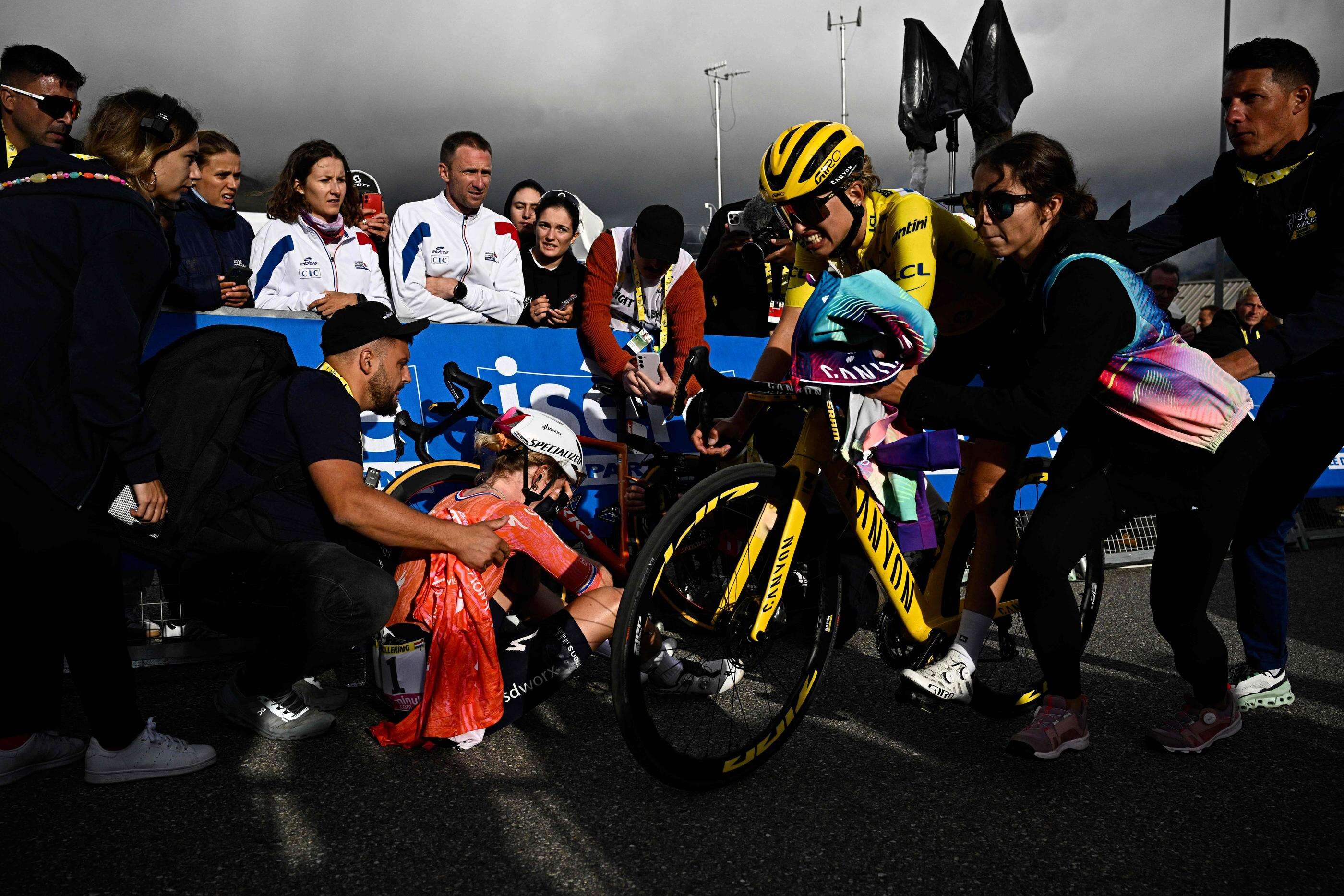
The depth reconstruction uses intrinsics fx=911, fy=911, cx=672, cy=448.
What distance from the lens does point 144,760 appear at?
288 centimetres

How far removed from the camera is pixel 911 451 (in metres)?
2.87

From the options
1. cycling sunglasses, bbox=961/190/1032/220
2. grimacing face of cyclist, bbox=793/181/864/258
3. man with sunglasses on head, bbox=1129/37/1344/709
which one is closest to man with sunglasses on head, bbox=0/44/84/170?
grimacing face of cyclist, bbox=793/181/864/258

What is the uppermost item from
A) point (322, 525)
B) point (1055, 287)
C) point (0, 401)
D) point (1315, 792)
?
point (1055, 287)

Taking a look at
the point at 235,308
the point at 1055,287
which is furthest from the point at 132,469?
the point at 1055,287

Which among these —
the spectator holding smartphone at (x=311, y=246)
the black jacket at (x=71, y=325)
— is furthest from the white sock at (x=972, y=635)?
the spectator holding smartphone at (x=311, y=246)

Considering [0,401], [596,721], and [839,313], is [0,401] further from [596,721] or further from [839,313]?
[839,313]

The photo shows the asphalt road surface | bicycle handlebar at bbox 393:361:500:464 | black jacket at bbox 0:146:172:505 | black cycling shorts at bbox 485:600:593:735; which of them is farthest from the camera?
bicycle handlebar at bbox 393:361:500:464

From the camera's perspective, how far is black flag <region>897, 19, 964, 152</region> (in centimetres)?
1005

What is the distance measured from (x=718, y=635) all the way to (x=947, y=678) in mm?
838

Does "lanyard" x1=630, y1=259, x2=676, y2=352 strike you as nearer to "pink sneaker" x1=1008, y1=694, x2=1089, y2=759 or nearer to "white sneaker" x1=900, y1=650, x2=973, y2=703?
"white sneaker" x1=900, y1=650, x2=973, y2=703

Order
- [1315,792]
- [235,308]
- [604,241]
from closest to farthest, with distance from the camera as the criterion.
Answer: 1. [1315,792]
2. [235,308]
3. [604,241]

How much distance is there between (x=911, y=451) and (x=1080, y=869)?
1.23 meters

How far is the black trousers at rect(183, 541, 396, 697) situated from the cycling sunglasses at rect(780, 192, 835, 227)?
1925 mm

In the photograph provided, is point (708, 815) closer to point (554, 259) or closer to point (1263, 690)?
point (1263, 690)
